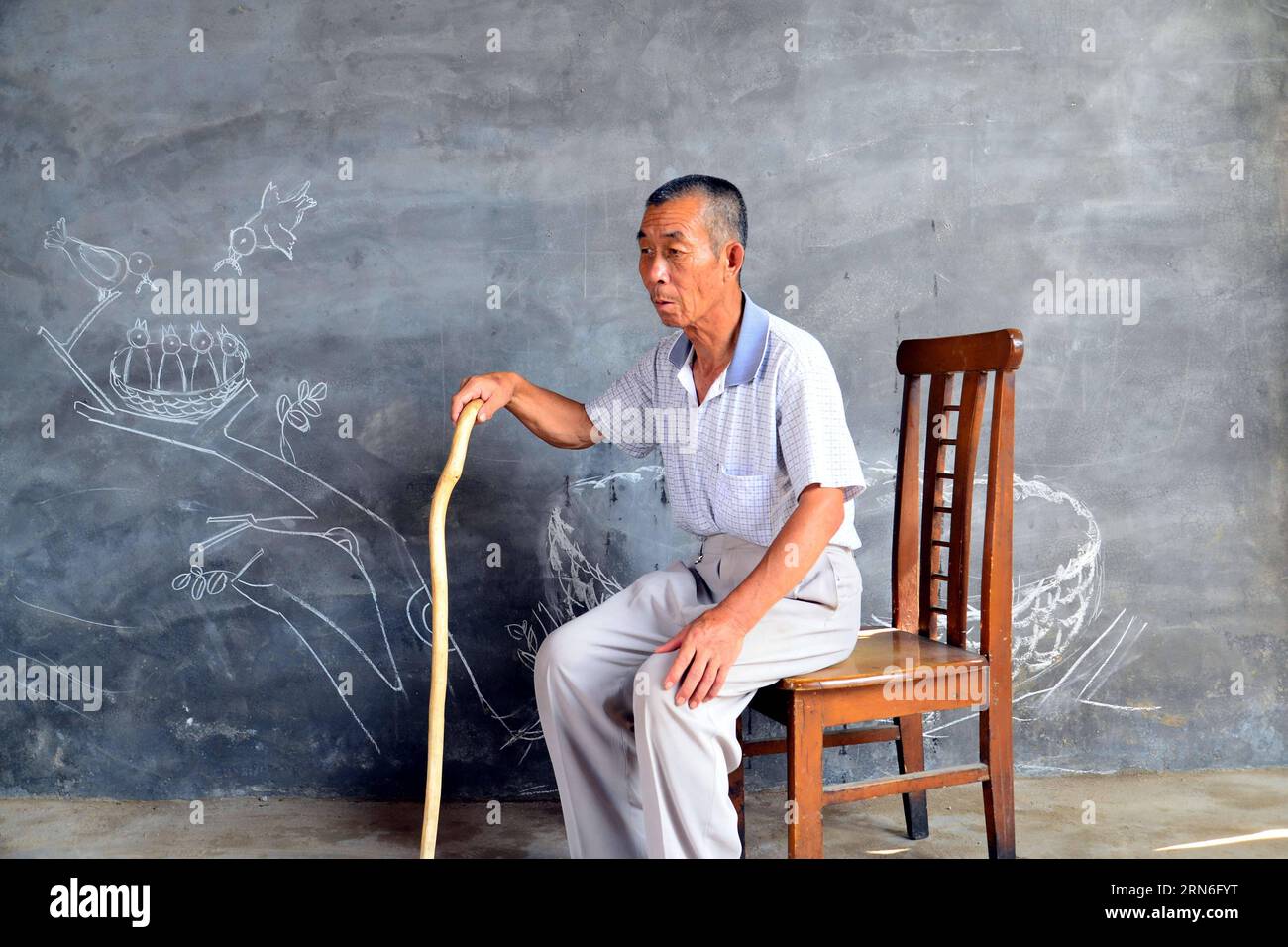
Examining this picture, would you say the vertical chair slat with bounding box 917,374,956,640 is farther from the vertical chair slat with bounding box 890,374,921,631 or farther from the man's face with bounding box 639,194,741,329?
the man's face with bounding box 639,194,741,329

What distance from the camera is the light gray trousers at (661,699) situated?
1690mm

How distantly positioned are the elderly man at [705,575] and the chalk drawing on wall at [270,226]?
877 millimetres

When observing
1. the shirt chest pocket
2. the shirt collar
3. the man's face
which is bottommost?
the shirt chest pocket

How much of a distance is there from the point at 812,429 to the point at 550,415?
58cm

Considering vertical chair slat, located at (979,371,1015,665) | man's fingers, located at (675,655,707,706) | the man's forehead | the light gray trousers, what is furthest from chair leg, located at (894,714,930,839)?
the man's forehead

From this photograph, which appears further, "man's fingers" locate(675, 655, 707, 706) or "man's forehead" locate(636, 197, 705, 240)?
"man's forehead" locate(636, 197, 705, 240)

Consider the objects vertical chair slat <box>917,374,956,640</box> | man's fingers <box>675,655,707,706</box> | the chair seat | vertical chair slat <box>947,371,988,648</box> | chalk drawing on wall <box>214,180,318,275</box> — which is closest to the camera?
man's fingers <box>675,655,707,706</box>

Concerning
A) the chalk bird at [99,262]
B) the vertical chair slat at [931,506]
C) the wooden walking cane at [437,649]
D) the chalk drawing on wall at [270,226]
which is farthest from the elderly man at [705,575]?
the chalk bird at [99,262]

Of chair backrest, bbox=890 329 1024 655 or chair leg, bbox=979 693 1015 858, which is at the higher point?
chair backrest, bbox=890 329 1024 655

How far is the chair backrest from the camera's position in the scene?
6.52 ft

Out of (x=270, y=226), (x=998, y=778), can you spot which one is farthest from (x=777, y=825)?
(x=270, y=226)

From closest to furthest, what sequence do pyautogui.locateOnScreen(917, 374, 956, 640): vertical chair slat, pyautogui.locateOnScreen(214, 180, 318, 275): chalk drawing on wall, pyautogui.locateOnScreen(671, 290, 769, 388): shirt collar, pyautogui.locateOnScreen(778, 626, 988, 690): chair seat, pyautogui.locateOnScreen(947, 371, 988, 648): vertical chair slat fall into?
pyautogui.locateOnScreen(778, 626, 988, 690): chair seat, pyautogui.locateOnScreen(671, 290, 769, 388): shirt collar, pyautogui.locateOnScreen(947, 371, 988, 648): vertical chair slat, pyautogui.locateOnScreen(917, 374, 956, 640): vertical chair slat, pyautogui.locateOnScreen(214, 180, 318, 275): chalk drawing on wall

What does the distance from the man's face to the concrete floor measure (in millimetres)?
1181
